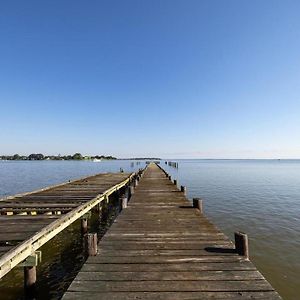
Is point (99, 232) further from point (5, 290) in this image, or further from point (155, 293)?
point (155, 293)

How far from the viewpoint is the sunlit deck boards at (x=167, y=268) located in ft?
15.6

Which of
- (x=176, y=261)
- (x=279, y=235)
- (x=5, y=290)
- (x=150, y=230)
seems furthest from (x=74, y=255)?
(x=279, y=235)

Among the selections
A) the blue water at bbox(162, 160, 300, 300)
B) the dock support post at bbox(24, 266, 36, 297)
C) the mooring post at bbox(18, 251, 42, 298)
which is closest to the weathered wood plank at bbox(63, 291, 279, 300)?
the mooring post at bbox(18, 251, 42, 298)

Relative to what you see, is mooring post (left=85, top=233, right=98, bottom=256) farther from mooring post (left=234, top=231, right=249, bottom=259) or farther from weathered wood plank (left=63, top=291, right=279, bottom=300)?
mooring post (left=234, top=231, right=249, bottom=259)

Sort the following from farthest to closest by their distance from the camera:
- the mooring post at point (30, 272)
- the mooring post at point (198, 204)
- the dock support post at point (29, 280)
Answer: the mooring post at point (198, 204) → the dock support post at point (29, 280) → the mooring post at point (30, 272)

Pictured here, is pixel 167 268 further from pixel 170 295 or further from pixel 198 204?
pixel 198 204

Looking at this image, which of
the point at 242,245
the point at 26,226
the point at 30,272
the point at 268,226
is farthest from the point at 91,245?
the point at 268,226

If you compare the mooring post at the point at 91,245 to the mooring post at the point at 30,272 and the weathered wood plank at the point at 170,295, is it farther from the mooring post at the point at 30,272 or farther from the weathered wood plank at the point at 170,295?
the mooring post at the point at 30,272

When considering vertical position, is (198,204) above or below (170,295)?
above

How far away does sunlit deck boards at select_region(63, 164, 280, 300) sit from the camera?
15.6 feet

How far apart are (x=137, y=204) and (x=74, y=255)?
404 centimetres

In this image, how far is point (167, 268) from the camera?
18.9 ft

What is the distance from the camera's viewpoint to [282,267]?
1040cm

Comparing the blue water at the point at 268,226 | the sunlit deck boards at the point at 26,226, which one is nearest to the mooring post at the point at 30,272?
the sunlit deck boards at the point at 26,226
